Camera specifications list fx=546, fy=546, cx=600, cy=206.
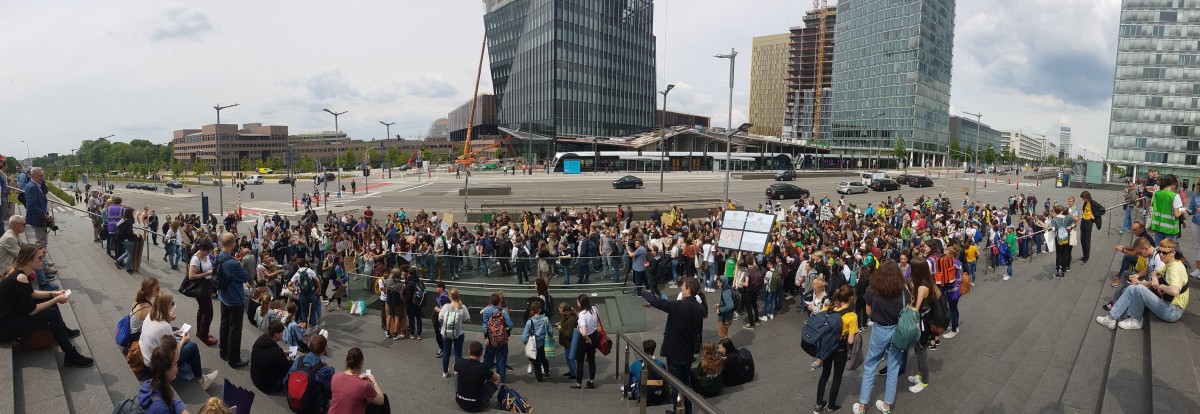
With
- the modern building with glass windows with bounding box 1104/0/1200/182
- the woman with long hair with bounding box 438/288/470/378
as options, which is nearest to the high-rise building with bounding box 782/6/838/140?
the modern building with glass windows with bounding box 1104/0/1200/182

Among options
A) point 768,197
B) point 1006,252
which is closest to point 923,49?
point 768,197

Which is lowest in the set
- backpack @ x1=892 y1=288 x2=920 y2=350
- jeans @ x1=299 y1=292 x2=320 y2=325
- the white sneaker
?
jeans @ x1=299 y1=292 x2=320 y2=325

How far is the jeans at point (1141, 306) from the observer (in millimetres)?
6312

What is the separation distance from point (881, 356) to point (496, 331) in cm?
461

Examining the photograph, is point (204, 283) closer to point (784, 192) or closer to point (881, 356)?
point (881, 356)

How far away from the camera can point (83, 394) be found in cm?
518

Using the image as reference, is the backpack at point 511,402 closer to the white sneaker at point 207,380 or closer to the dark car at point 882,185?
the white sneaker at point 207,380

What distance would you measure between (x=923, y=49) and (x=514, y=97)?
82.4 meters

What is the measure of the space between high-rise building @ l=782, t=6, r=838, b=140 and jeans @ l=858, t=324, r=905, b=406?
466 feet

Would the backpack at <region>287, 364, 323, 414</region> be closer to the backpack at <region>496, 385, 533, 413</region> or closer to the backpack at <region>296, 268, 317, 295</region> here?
the backpack at <region>496, 385, 533, 413</region>

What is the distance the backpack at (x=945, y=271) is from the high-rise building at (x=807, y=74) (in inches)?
5482

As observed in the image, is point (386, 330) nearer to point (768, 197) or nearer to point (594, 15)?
point (768, 197)

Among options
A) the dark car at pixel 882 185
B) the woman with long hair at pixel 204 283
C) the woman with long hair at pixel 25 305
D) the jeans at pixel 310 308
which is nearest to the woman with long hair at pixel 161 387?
the woman with long hair at pixel 25 305

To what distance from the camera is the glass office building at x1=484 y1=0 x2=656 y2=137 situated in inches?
3971
